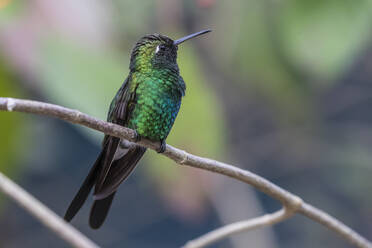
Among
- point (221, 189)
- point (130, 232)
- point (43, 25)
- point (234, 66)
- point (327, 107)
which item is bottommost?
point (130, 232)

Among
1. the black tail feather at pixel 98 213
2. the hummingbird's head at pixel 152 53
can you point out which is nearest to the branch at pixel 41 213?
the black tail feather at pixel 98 213

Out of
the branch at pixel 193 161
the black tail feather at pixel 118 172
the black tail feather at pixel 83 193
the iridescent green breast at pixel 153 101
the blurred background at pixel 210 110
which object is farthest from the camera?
the blurred background at pixel 210 110

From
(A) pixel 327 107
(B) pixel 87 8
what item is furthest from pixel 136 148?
(A) pixel 327 107

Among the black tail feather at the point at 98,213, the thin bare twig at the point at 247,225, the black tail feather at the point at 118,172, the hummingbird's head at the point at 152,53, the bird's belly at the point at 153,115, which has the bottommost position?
the black tail feather at the point at 98,213

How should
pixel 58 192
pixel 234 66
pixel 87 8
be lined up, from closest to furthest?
pixel 87 8
pixel 234 66
pixel 58 192

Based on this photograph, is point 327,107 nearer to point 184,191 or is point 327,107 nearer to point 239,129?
point 239,129

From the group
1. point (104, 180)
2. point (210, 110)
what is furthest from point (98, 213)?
point (210, 110)

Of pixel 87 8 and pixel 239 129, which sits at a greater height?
pixel 87 8

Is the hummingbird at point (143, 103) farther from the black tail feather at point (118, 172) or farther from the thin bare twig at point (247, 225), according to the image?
the thin bare twig at point (247, 225)
